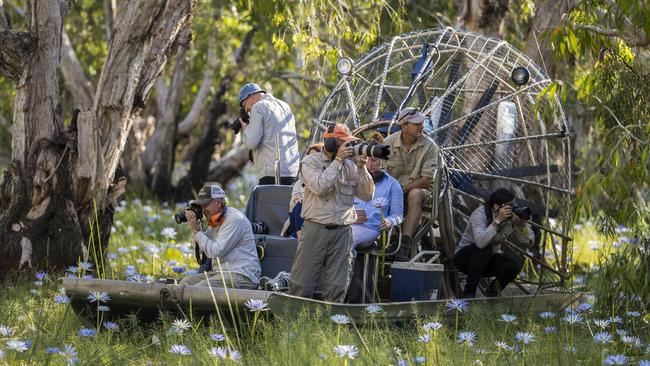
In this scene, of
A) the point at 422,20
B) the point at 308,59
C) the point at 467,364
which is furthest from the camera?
the point at 422,20

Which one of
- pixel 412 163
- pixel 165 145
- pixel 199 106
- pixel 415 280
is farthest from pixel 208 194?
pixel 199 106

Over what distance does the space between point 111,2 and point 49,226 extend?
901 cm

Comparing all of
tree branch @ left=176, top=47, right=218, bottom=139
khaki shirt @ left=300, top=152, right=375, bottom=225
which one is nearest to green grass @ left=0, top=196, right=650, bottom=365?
khaki shirt @ left=300, top=152, right=375, bottom=225

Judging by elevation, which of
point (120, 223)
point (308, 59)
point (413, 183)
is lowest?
point (120, 223)

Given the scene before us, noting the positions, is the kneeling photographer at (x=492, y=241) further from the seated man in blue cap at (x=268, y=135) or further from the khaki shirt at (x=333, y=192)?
the seated man in blue cap at (x=268, y=135)

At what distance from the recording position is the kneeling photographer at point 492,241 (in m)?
9.13

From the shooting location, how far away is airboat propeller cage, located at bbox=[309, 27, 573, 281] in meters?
9.85

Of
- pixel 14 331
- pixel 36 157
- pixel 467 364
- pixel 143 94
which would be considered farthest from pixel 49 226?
pixel 467 364

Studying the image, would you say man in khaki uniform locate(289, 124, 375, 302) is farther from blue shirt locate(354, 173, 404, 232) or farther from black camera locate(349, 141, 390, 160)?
blue shirt locate(354, 173, 404, 232)

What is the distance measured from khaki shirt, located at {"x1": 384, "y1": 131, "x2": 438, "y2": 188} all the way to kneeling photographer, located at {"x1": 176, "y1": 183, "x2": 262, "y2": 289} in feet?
5.71

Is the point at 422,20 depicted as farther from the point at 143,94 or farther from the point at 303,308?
the point at 303,308

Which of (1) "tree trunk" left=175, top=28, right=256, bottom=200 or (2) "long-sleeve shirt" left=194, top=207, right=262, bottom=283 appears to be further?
(1) "tree trunk" left=175, top=28, right=256, bottom=200

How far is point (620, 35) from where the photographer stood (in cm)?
782

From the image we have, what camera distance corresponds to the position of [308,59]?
40.2 ft
